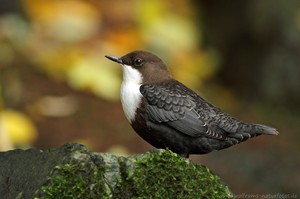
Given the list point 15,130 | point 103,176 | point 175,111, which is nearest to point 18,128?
point 15,130

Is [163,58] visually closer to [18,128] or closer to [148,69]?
[18,128]

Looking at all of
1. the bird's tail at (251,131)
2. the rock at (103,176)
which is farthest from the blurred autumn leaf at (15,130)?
the rock at (103,176)

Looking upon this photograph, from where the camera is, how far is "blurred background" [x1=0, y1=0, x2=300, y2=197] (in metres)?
8.09

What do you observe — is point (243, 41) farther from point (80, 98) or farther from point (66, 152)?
point (66, 152)

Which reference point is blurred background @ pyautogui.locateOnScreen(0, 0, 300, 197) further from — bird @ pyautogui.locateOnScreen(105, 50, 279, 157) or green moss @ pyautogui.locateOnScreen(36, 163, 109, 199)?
green moss @ pyautogui.locateOnScreen(36, 163, 109, 199)

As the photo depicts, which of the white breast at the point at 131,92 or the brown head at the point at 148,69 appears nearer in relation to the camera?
the white breast at the point at 131,92

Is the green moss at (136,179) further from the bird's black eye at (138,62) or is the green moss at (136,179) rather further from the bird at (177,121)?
the bird's black eye at (138,62)

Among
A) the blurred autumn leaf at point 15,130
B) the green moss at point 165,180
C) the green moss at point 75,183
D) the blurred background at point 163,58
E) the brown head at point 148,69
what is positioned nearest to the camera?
the green moss at point 75,183

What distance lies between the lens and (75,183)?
3.63m

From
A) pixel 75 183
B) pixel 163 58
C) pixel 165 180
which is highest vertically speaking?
pixel 165 180

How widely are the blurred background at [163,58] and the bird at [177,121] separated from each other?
2803 millimetres

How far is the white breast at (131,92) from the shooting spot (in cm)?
459

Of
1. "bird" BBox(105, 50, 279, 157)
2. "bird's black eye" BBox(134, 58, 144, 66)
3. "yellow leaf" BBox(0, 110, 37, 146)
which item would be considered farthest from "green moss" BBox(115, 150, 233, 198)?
"yellow leaf" BBox(0, 110, 37, 146)

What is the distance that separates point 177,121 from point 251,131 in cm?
47
